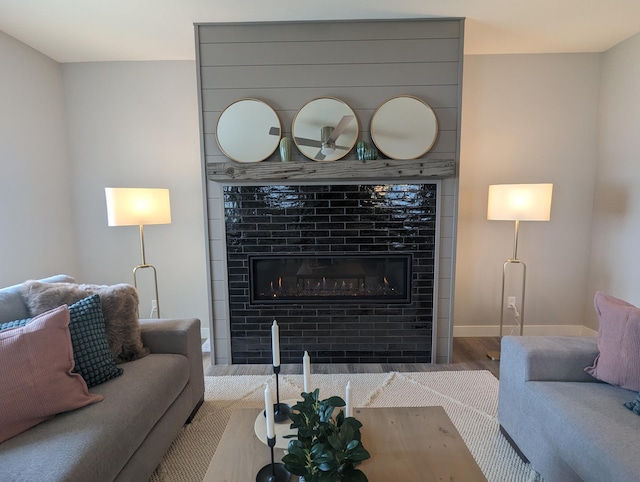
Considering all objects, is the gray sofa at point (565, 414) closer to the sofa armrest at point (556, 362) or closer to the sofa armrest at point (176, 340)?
the sofa armrest at point (556, 362)

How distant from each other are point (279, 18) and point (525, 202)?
2249 millimetres

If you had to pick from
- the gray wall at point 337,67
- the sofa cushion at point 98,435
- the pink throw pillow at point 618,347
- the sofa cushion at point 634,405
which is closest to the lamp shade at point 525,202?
the gray wall at point 337,67

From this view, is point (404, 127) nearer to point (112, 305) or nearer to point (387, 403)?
point (387, 403)

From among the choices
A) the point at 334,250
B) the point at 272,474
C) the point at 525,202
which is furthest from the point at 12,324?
the point at 525,202

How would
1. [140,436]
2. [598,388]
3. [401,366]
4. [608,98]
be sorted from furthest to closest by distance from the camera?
[608,98] → [401,366] → [598,388] → [140,436]

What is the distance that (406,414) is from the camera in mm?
1372

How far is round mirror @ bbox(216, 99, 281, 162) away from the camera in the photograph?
7.94 feet

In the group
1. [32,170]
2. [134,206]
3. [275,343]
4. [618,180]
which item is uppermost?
[32,170]

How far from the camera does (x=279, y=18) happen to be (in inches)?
91.7

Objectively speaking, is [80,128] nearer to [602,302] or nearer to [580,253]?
[602,302]

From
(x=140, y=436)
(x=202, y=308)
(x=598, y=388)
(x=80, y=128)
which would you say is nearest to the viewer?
Result: (x=140, y=436)

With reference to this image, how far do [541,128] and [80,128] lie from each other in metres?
4.19

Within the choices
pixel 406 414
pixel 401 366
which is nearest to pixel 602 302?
pixel 406 414

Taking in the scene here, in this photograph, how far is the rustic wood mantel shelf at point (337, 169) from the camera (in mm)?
2361
